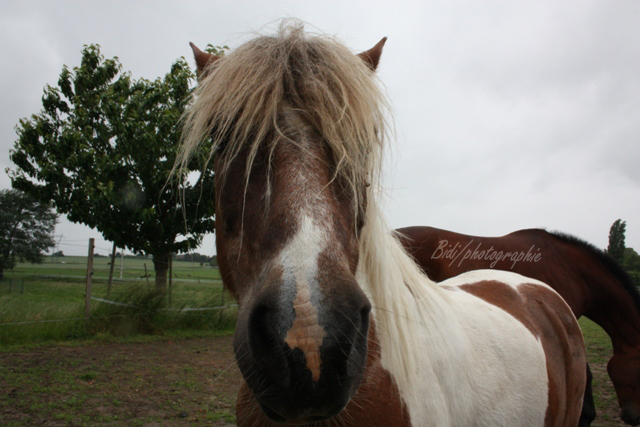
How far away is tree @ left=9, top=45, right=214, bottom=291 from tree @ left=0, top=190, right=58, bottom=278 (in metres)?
13.1

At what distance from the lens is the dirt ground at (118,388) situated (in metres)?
4.41

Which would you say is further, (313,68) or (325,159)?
(313,68)

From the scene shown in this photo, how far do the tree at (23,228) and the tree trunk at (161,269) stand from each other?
14046mm

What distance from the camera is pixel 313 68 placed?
151cm

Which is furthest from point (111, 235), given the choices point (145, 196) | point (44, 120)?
point (44, 120)

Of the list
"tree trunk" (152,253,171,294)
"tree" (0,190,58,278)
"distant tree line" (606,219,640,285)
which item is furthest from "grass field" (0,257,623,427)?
"distant tree line" (606,219,640,285)

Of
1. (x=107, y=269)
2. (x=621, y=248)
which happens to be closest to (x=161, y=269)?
(x=107, y=269)

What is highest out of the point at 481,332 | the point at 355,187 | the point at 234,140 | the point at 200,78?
the point at 200,78

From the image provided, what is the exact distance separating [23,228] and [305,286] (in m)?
28.1

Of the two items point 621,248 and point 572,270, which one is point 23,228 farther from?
point 621,248

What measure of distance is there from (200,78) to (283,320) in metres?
1.38

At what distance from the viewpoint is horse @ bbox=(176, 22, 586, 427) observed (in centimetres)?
95

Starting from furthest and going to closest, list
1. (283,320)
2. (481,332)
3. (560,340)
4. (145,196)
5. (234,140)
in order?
(145,196), (560,340), (481,332), (234,140), (283,320)

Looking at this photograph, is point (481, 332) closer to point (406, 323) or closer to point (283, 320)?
point (406, 323)
